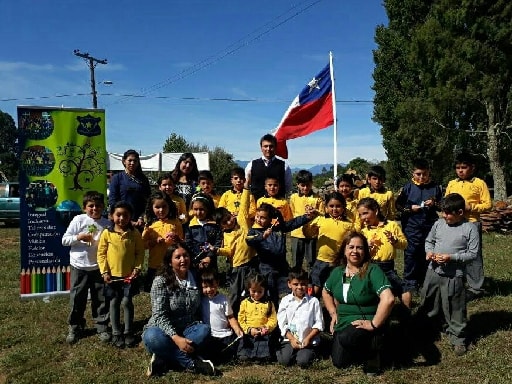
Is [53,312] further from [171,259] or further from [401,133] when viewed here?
[401,133]

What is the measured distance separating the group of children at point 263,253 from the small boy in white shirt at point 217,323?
0.03ft

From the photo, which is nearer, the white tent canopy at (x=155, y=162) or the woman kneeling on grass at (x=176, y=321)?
the woman kneeling on grass at (x=176, y=321)

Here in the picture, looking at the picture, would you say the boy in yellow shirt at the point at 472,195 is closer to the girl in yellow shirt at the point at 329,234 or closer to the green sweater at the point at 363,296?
the girl in yellow shirt at the point at 329,234

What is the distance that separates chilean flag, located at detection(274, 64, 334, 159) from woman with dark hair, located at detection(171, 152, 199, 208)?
1.80 metres

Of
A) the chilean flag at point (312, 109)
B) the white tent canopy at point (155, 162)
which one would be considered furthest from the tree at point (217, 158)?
the chilean flag at point (312, 109)

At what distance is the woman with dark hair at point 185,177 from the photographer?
648 centimetres

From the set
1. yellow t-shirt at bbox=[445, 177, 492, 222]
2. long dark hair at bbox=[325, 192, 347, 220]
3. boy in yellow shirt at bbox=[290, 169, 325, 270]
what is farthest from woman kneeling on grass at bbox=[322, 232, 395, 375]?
yellow t-shirt at bbox=[445, 177, 492, 222]

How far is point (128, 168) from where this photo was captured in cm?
591

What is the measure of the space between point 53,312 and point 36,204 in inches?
60.5

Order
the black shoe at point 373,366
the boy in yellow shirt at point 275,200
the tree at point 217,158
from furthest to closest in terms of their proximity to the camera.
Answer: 1. the tree at point 217,158
2. the boy in yellow shirt at point 275,200
3. the black shoe at point 373,366

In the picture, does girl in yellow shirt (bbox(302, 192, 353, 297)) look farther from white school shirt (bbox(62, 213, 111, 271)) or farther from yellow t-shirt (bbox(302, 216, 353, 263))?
white school shirt (bbox(62, 213, 111, 271))

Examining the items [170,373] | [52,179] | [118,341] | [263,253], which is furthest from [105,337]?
[52,179]

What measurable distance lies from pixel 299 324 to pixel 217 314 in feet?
2.73

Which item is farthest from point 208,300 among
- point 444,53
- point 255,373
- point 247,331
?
point 444,53
